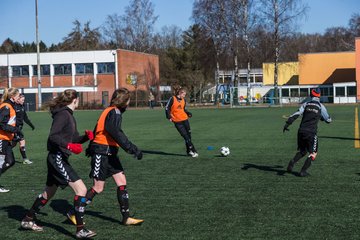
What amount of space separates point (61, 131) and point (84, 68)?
2604 inches

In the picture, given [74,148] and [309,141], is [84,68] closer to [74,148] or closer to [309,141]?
[309,141]

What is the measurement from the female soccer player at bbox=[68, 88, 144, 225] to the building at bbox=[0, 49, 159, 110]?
61.3 metres

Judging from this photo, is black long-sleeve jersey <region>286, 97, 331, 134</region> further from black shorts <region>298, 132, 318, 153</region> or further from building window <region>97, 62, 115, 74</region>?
building window <region>97, 62, 115, 74</region>

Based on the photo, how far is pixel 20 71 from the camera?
7369 centimetres

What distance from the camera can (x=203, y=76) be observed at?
79.8m

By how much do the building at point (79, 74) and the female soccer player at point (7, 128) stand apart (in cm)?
5813

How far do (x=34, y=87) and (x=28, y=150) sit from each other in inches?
2269

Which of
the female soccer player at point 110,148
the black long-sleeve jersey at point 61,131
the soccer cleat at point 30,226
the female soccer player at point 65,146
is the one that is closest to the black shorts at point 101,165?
the female soccer player at point 110,148

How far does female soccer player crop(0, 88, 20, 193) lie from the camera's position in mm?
→ 9305

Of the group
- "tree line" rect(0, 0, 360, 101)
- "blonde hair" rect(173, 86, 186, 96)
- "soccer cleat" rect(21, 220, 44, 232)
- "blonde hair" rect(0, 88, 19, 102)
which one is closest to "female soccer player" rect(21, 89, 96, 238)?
"soccer cleat" rect(21, 220, 44, 232)

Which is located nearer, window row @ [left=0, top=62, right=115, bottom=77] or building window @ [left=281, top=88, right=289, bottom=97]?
window row @ [left=0, top=62, right=115, bottom=77]

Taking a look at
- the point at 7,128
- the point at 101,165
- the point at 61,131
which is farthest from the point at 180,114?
the point at 61,131

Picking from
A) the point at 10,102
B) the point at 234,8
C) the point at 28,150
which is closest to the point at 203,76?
the point at 234,8

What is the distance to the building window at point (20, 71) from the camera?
73.4 metres
